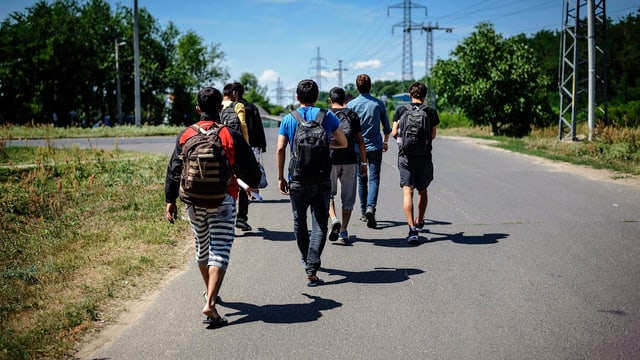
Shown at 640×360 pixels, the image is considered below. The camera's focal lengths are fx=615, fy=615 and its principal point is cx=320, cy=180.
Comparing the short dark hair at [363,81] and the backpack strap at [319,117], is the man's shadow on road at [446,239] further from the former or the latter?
the backpack strap at [319,117]

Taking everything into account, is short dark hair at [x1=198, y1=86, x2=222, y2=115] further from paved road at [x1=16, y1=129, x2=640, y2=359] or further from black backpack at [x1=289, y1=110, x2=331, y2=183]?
paved road at [x1=16, y1=129, x2=640, y2=359]

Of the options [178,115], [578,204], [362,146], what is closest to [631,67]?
[178,115]

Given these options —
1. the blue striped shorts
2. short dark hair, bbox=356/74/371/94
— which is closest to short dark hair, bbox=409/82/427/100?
short dark hair, bbox=356/74/371/94

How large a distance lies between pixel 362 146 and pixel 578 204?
489 centimetres

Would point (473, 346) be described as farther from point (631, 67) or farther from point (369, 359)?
point (631, 67)

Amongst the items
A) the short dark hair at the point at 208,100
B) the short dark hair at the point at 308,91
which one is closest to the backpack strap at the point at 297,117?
the short dark hair at the point at 308,91

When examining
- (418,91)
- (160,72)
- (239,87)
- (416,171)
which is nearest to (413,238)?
(416,171)

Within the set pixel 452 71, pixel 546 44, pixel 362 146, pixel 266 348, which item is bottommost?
pixel 266 348

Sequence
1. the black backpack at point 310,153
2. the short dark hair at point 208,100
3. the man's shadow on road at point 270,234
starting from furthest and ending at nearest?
the man's shadow on road at point 270,234
the black backpack at point 310,153
the short dark hair at point 208,100

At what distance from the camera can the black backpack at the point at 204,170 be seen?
462 cm

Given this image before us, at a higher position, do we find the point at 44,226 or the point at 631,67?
the point at 631,67

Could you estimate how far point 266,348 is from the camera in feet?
14.1

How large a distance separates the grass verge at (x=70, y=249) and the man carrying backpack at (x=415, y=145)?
279 centimetres

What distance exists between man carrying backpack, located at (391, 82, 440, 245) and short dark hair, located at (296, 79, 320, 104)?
1.92 metres
